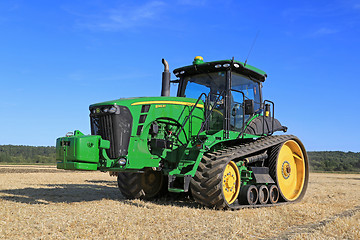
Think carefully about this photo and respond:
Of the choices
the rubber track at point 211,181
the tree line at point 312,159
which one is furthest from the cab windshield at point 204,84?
the tree line at point 312,159

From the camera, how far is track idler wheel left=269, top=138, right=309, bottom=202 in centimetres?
977

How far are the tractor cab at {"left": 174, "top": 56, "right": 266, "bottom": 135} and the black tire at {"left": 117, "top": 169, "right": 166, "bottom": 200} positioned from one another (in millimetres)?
2088

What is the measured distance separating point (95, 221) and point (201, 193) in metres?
2.48

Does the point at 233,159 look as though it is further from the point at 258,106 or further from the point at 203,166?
the point at 258,106

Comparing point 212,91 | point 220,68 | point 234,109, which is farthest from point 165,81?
point 234,109

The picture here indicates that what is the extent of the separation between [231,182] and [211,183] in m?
0.78

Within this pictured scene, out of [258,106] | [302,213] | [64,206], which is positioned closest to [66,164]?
[64,206]

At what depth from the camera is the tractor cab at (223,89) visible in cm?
911

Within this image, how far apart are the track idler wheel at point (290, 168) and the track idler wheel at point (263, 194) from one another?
0.63m

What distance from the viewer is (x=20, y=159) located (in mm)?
63438

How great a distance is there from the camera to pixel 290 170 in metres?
10.4

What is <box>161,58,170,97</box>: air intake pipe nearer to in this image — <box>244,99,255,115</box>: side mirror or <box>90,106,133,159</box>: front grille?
<box>90,106,133,159</box>: front grille

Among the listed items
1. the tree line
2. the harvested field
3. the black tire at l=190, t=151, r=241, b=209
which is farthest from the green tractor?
the tree line

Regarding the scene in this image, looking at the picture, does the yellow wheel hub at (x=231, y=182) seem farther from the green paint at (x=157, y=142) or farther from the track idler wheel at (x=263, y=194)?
the track idler wheel at (x=263, y=194)
